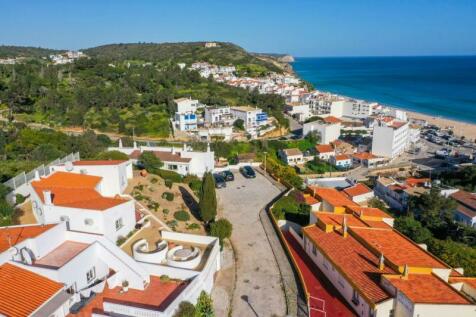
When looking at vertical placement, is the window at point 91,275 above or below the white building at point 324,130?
above

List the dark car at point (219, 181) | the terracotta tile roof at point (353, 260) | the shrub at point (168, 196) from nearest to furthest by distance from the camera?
the terracotta tile roof at point (353, 260)
the shrub at point (168, 196)
the dark car at point (219, 181)

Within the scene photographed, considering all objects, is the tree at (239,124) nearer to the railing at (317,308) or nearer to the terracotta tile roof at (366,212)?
the terracotta tile roof at (366,212)

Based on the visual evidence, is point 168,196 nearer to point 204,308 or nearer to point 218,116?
point 204,308

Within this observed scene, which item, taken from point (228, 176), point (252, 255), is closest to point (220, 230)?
point (252, 255)

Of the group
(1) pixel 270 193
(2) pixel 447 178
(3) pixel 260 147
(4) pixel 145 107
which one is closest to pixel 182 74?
(4) pixel 145 107

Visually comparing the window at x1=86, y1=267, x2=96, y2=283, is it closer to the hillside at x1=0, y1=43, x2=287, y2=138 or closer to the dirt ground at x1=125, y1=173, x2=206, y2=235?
the dirt ground at x1=125, y1=173, x2=206, y2=235

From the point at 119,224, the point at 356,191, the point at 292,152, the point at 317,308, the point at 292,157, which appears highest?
the point at 119,224

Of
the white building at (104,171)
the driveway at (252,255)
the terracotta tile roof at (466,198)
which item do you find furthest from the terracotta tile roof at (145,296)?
the terracotta tile roof at (466,198)
